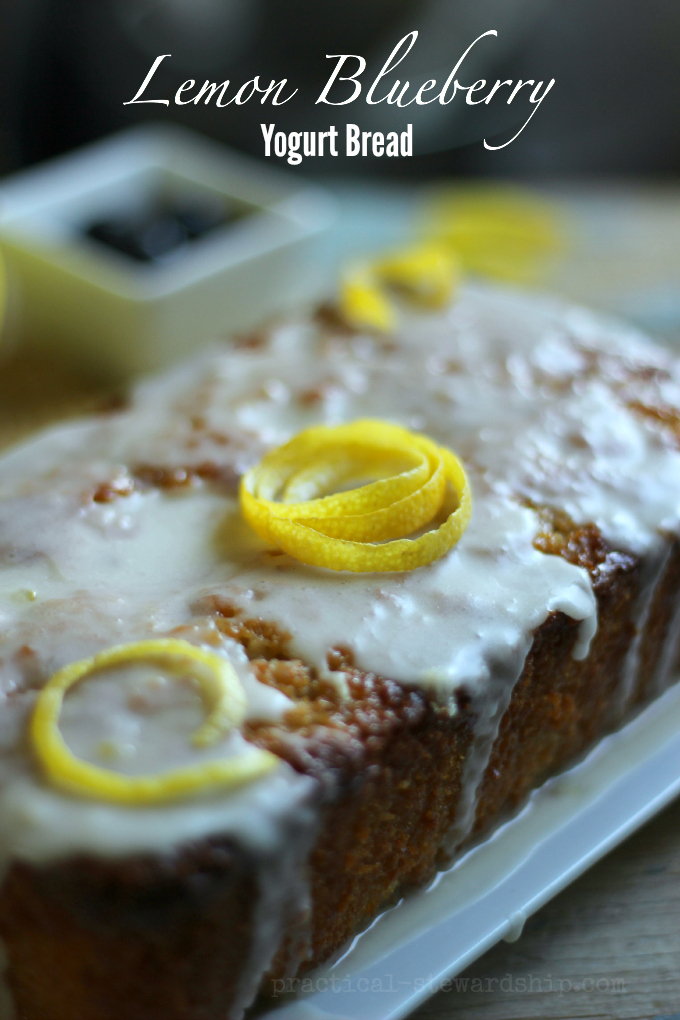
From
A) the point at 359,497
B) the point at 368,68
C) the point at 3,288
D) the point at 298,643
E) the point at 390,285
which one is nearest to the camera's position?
the point at 298,643

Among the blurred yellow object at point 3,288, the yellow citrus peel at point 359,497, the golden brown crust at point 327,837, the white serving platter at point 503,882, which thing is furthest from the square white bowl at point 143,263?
the white serving platter at point 503,882

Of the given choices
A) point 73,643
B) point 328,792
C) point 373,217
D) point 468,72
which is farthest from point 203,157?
point 328,792

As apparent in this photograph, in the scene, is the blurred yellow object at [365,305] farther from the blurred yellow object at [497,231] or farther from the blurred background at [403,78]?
the blurred background at [403,78]

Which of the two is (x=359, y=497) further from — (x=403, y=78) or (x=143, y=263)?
(x=403, y=78)

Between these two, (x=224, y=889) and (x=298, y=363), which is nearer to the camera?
(x=224, y=889)

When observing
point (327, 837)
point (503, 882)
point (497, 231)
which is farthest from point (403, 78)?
point (327, 837)

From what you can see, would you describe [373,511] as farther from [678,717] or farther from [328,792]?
[678,717]
